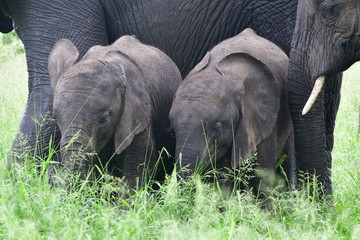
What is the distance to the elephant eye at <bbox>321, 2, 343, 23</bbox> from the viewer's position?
527 cm

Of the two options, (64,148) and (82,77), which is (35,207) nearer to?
(64,148)

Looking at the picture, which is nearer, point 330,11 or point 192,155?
point 192,155

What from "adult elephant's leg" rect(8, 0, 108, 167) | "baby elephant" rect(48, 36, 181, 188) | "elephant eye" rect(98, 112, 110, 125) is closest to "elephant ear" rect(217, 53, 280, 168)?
"baby elephant" rect(48, 36, 181, 188)

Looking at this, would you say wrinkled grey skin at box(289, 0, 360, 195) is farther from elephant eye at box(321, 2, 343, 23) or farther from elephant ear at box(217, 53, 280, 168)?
elephant ear at box(217, 53, 280, 168)

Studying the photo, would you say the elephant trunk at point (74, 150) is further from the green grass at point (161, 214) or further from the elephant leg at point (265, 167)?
the elephant leg at point (265, 167)

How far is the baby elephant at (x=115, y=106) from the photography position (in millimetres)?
5137

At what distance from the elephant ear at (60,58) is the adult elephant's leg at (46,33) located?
0.87 feet

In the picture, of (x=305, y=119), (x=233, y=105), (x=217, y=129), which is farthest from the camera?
(x=305, y=119)

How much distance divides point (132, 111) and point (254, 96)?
711mm

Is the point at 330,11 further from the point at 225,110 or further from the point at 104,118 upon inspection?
the point at 104,118

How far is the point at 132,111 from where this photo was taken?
17.5ft

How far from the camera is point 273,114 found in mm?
5555

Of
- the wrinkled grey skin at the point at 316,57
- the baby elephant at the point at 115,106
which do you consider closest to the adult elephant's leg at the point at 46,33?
the baby elephant at the point at 115,106

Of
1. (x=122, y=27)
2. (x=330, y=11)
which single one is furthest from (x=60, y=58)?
(x=330, y=11)
